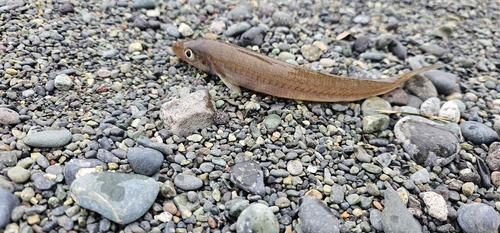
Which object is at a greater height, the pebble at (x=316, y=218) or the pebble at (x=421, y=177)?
the pebble at (x=316, y=218)

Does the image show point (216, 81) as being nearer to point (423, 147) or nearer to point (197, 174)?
point (197, 174)

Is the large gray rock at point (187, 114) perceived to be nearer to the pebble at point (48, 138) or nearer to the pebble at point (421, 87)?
the pebble at point (48, 138)

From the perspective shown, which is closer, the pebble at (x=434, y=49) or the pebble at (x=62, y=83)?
the pebble at (x=62, y=83)

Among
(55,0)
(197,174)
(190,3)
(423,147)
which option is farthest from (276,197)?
(55,0)

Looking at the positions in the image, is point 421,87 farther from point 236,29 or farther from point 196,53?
point 196,53

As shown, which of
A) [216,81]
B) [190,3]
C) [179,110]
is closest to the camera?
[179,110]

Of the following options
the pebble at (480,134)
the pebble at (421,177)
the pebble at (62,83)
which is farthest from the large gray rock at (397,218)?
the pebble at (62,83)
